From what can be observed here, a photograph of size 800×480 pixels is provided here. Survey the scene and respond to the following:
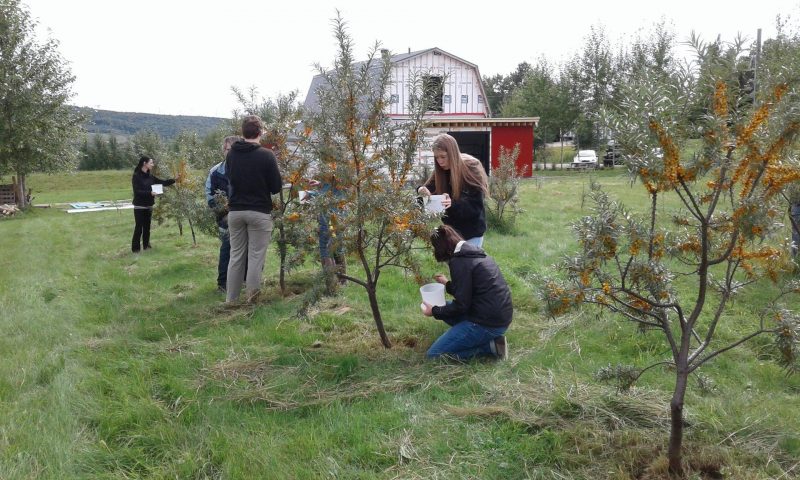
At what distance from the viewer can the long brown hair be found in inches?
186

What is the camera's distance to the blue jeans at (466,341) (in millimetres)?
4266

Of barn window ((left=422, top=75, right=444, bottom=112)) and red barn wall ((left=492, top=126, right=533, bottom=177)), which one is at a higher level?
red barn wall ((left=492, top=126, right=533, bottom=177))

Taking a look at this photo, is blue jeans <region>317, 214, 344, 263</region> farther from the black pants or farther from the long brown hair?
the black pants

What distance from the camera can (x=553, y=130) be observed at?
3731 cm

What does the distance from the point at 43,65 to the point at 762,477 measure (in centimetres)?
2430

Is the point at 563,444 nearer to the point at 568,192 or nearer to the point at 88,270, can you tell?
the point at 88,270

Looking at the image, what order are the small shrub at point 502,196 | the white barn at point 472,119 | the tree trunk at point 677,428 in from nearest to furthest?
the tree trunk at point 677,428 < the small shrub at point 502,196 < the white barn at point 472,119

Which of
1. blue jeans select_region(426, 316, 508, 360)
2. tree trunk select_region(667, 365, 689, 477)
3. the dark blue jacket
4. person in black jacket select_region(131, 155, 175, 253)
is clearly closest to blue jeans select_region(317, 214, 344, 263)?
blue jeans select_region(426, 316, 508, 360)

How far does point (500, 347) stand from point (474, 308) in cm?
37

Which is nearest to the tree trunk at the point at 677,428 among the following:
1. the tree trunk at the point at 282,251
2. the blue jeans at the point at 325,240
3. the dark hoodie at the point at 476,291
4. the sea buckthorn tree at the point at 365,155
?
the dark hoodie at the point at 476,291

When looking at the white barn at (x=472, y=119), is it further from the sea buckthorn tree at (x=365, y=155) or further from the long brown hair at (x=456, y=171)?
the sea buckthorn tree at (x=365, y=155)

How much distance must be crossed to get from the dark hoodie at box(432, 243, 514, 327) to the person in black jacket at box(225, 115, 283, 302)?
2254 millimetres

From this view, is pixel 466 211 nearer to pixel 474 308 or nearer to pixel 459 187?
pixel 459 187

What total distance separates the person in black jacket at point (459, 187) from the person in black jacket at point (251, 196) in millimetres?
1636
